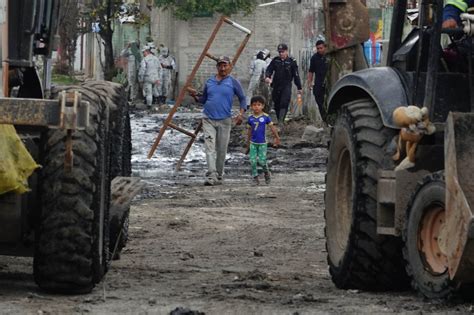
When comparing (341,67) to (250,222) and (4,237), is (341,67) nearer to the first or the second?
(4,237)

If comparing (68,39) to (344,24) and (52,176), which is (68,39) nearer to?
(344,24)

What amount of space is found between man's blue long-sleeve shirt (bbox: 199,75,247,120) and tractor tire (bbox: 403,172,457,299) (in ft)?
36.1

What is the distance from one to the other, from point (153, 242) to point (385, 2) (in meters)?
18.8

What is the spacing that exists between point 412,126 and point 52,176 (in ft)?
6.89

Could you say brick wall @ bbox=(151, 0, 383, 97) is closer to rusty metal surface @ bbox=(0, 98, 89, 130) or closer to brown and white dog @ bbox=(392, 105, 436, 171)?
brown and white dog @ bbox=(392, 105, 436, 171)

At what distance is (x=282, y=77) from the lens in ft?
95.8

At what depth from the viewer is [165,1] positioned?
4444cm

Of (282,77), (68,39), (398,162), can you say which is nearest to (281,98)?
(282,77)

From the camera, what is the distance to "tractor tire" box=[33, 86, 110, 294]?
27.0 feet

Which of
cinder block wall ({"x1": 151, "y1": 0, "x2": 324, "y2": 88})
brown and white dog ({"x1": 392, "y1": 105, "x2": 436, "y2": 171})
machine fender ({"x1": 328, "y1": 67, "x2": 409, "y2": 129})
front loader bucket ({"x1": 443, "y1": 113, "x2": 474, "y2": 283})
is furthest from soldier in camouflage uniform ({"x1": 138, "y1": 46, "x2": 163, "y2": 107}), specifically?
front loader bucket ({"x1": 443, "y1": 113, "x2": 474, "y2": 283})

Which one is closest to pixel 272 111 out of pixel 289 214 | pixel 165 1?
pixel 165 1

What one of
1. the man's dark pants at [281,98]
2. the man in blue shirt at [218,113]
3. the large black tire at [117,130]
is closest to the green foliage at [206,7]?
the man's dark pants at [281,98]

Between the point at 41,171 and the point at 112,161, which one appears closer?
the point at 41,171

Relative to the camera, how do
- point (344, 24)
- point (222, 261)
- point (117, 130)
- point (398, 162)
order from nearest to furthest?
point (398, 162)
point (344, 24)
point (222, 261)
point (117, 130)
